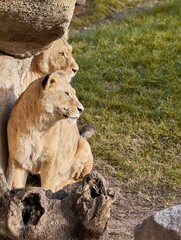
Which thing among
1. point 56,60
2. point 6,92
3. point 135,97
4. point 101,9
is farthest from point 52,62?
point 101,9

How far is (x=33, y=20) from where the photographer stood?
360 cm

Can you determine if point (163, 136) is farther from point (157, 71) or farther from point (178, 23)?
point (178, 23)

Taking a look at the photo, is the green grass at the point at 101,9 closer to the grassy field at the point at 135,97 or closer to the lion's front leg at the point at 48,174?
the grassy field at the point at 135,97

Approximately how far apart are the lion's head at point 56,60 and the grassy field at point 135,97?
0.94 m

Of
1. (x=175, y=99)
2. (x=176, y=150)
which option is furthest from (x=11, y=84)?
(x=175, y=99)

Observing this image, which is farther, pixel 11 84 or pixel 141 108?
pixel 141 108

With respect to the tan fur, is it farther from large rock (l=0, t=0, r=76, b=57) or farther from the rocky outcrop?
large rock (l=0, t=0, r=76, b=57)

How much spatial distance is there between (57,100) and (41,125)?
0.21 meters

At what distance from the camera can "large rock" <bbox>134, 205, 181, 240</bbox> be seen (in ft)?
11.5

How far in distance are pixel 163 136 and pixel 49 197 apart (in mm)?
3183

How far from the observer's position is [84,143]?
220 inches

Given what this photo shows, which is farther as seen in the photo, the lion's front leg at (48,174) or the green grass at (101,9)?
the green grass at (101,9)

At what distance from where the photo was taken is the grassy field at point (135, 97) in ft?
19.9

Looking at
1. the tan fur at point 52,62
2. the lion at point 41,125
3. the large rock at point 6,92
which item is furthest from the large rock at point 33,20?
the tan fur at point 52,62
